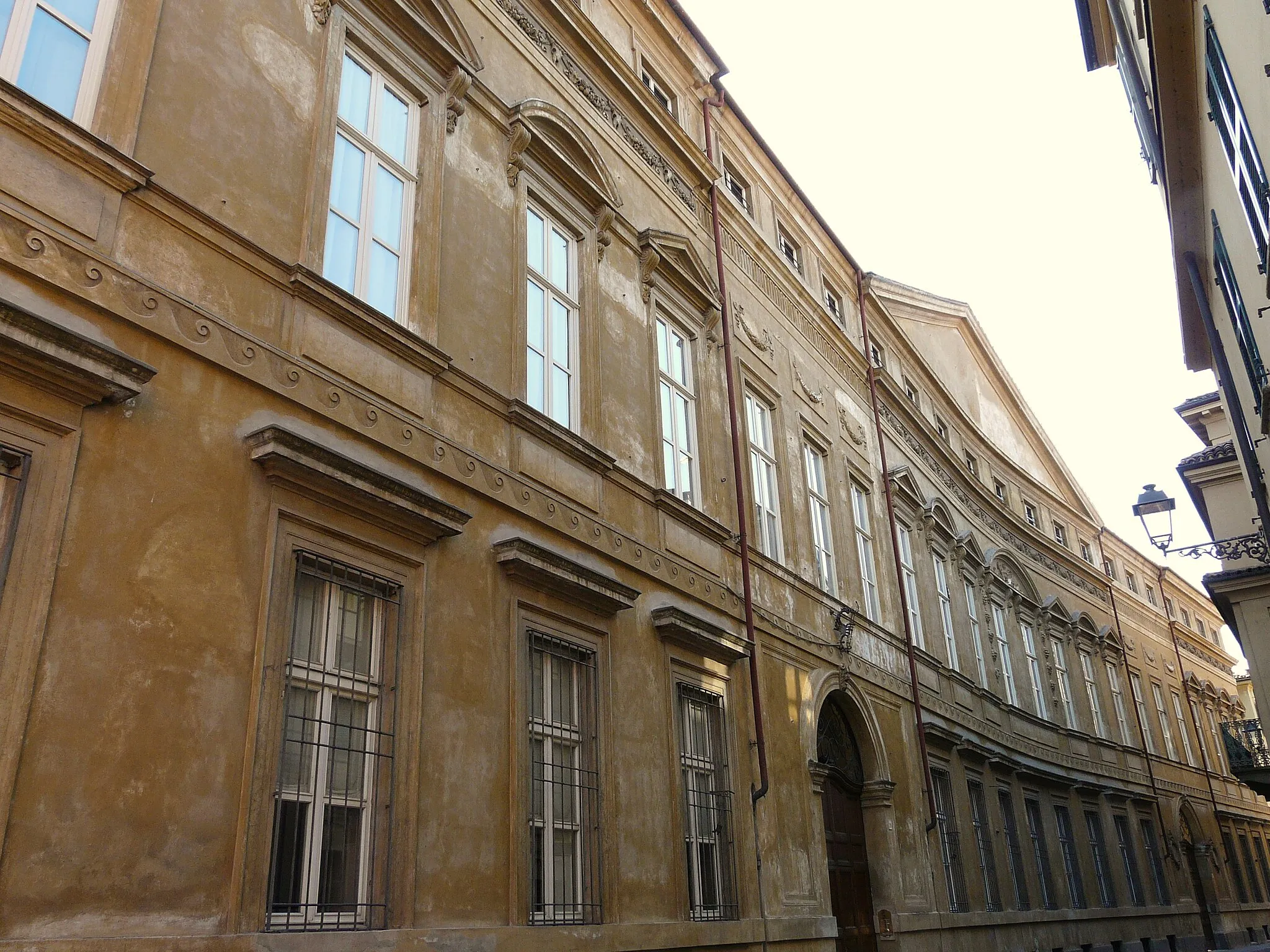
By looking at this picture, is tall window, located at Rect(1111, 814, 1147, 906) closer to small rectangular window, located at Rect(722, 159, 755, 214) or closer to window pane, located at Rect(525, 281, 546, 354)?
small rectangular window, located at Rect(722, 159, 755, 214)

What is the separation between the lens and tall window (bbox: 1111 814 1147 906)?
23.5 m

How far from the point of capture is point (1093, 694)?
26.2 meters

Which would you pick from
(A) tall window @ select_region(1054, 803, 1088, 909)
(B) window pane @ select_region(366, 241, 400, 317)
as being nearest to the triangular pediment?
(A) tall window @ select_region(1054, 803, 1088, 909)

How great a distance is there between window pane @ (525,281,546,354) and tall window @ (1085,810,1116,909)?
60.5 feet

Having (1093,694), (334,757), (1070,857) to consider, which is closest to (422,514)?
(334,757)

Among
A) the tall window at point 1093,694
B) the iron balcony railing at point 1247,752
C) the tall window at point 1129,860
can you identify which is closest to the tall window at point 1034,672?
the tall window at point 1093,694

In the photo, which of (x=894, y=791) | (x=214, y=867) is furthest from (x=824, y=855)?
(x=214, y=867)

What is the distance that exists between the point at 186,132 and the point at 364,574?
110 inches

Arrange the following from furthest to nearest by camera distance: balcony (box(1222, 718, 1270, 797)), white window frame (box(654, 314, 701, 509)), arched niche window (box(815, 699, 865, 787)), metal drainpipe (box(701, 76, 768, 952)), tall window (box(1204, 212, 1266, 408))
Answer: balcony (box(1222, 718, 1270, 797)) → arched niche window (box(815, 699, 865, 787)) → white window frame (box(654, 314, 701, 509)) → metal drainpipe (box(701, 76, 768, 952)) → tall window (box(1204, 212, 1266, 408))

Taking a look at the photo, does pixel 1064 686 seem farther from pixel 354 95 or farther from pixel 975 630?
pixel 354 95

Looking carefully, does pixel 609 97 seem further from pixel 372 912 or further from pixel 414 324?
pixel 372 912

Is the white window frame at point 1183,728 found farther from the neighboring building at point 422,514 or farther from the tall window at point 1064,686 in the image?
the neighboring building at point 422,514

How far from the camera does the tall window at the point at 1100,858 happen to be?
22.1 m

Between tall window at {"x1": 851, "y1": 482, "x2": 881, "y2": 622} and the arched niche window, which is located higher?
tall window at {"x1": 851, "y1": 482, "x2": 881, "y2": 622}
